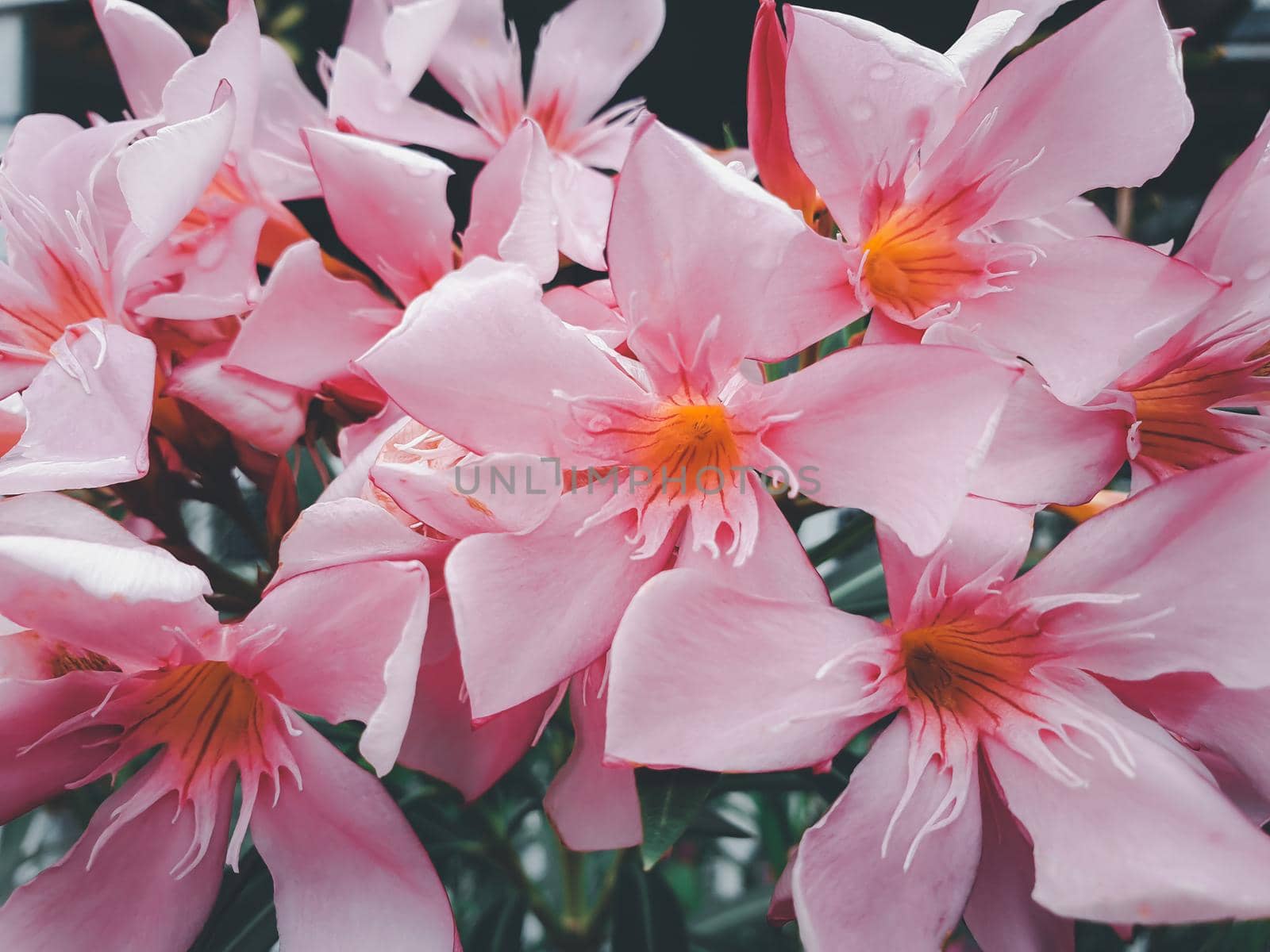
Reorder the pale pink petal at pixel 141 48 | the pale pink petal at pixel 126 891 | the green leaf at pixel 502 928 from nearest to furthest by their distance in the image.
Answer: the pale pink petal at pixel 126 891
the pale pink petal at pixel 141 48
the green leaf at pixel 502 928

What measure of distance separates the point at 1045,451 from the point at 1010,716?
0.12 meters

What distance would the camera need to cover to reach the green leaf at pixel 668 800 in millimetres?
402

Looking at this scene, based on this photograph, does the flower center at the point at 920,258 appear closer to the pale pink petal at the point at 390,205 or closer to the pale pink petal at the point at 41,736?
the pale pink petal at the point at 390,205

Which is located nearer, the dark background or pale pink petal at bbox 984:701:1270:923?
pale pink petal at bbox 984:701:1270:923

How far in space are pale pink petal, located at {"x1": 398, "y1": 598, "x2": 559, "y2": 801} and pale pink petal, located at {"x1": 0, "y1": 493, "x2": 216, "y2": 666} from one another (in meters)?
0.11

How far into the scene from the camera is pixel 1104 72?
0.41 metres

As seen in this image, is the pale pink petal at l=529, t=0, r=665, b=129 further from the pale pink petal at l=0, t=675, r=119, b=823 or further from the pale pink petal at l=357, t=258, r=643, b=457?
the pale pink petal at l=0, t=675, r=119, b=823

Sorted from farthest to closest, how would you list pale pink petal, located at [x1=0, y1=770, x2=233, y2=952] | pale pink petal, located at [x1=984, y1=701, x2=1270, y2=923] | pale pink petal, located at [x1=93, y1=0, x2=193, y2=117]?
pale pink petal, located at [x1=93, y1=0, x2=193, y2=117] < pale pink petal, located at [x1=0, y1=770, x2=233, y2=952] < pale pink petal, located at [x1=984, y1=701, x2=1270, y2=923]

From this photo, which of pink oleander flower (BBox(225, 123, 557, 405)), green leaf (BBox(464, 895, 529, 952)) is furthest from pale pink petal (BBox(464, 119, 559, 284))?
green leaf (BBox(464, 895, 529, 952))

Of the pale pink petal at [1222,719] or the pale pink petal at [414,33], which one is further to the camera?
the pale pink petal at [414,33]

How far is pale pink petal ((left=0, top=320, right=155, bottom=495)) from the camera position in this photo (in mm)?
370

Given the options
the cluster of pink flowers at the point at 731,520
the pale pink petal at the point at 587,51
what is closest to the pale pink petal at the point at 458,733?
the cluster of pink flowers at the point at 731,520

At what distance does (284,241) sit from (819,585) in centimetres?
44

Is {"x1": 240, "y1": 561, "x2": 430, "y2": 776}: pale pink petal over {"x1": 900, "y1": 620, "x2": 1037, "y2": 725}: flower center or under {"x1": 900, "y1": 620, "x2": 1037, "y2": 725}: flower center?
over
